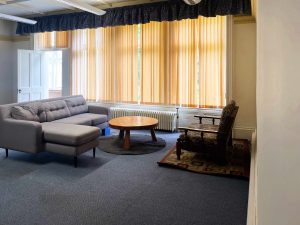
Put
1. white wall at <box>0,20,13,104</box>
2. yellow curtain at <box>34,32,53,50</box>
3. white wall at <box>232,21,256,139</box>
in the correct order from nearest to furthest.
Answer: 1. white wall at <box>232,21,256,139</box>
2. yellow curtain at <box>34,32,53,50</box>
3. white wall at <box>0,20,13,104</box>

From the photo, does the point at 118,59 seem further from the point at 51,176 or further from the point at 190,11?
the point at 51,176

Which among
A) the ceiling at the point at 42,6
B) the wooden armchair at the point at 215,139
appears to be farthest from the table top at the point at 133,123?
the ceiling at the point at 42,6

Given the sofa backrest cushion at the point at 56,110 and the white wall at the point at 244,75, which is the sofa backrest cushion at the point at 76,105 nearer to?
the sofa backrest cushion at the point at 56,110

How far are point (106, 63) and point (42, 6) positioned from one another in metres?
1.94

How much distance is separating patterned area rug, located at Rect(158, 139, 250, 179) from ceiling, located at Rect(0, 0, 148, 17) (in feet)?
11.2

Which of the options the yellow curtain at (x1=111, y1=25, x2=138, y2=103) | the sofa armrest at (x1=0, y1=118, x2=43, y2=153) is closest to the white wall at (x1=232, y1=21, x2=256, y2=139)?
the yellow curtain at (x1=111, y1=25, x2=138, y2=103)

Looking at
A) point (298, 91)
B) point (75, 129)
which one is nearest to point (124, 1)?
point (75, 129)

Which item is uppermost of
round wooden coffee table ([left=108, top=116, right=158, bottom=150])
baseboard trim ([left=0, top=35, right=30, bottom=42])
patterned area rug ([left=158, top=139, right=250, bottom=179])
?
baseboard trim ([left=0, top=35, right=30, bottom=42])

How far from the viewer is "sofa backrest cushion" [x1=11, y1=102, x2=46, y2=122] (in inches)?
146

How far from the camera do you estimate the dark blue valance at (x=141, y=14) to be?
4395 millimetres

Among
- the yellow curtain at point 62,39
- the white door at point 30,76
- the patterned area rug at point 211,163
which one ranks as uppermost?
the yellow curtain at point 62,39

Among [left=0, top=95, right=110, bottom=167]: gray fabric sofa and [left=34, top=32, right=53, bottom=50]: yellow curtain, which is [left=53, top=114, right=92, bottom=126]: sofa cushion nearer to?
[left=0, top=95, right=110, bottom=167]: gray fabric sofa

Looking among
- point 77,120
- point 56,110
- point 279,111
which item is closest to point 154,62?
point 77,120

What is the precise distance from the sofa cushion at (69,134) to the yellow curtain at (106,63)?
2.37 metres
